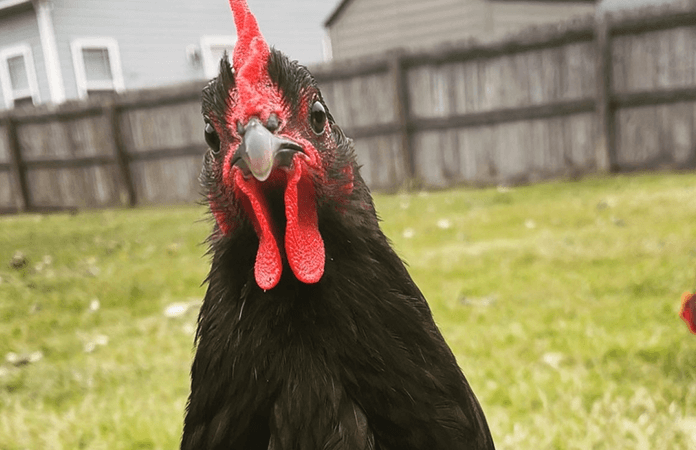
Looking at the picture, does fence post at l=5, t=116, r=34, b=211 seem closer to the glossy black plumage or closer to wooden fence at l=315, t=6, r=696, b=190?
wooden fence at l=315, t=6, r=696, b=190

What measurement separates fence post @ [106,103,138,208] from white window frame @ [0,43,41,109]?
4682 millimetres

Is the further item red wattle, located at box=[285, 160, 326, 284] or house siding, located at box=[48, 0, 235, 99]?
house siding, located at box=[48, 0, 235, 99]

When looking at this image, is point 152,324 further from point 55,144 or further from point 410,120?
point 55,144

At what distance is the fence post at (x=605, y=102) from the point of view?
6.97 meters

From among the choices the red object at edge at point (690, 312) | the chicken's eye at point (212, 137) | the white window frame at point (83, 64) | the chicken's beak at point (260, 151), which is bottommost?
the red object at edge at point (690, 312)

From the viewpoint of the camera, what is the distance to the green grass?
2.38 meters

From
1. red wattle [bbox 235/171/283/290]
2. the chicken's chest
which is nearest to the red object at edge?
the chicken's chest

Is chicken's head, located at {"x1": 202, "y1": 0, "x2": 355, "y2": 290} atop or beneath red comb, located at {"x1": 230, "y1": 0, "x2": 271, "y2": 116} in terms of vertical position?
beneath

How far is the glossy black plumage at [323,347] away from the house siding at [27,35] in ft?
45.2

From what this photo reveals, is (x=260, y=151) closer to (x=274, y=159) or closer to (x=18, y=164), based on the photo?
(x=274, y=159)

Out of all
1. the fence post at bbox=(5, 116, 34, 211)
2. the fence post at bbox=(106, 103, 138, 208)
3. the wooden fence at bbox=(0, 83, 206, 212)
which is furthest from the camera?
the fence post at bbox=(5, 116, 34, 211)

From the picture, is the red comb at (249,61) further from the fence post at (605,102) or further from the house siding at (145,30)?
the house siding at (145,30)

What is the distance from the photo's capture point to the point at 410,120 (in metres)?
8.25

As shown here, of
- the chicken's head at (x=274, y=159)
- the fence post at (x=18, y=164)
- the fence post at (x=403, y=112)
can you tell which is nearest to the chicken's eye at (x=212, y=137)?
the chicken's head at (x=274, y=159)
